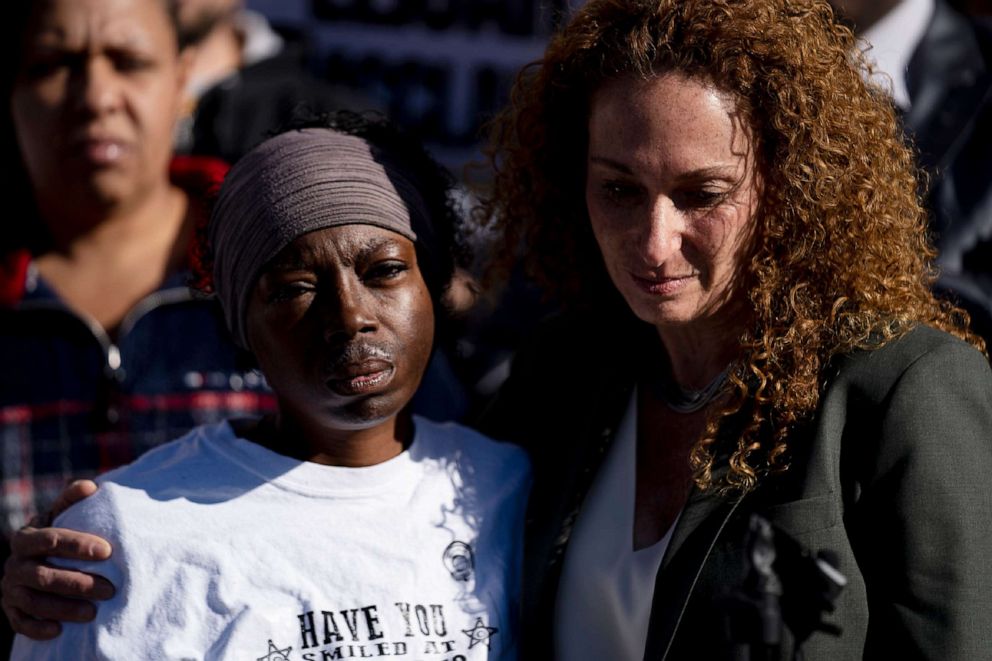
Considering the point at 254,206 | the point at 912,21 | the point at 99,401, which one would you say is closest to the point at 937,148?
the point at 912,21

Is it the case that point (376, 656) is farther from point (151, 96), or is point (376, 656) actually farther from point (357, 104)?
point (357, 104)

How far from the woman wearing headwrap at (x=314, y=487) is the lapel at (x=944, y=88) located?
5.67ft

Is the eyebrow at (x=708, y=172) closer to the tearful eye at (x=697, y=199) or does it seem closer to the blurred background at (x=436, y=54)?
the tearful eye at (x=697, y=199)

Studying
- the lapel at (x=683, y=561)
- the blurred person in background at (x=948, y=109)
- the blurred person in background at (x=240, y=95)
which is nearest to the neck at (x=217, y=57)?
the blurred person in background at (x=240, y=95)

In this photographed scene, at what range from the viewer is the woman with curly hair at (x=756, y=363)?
2191 mm

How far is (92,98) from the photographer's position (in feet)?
11.3

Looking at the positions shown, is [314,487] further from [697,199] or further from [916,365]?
[916,365]

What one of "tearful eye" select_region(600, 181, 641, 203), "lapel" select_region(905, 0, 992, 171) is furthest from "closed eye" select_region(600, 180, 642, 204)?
"lapel" select_region(905, 0, 992, 171)

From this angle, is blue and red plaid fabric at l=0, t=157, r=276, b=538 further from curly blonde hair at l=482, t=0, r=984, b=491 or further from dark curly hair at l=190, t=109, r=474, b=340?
curly blonde hair at l=482, t=0, r=984, b=491

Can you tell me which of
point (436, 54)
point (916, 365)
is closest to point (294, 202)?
point (916, 365)

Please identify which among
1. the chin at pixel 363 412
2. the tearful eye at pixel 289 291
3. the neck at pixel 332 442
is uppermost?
the tearful eye at pixel 289 291

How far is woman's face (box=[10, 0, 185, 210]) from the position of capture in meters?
3.44

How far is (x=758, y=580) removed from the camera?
178 centimetres

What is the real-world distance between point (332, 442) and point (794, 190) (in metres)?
1.06
